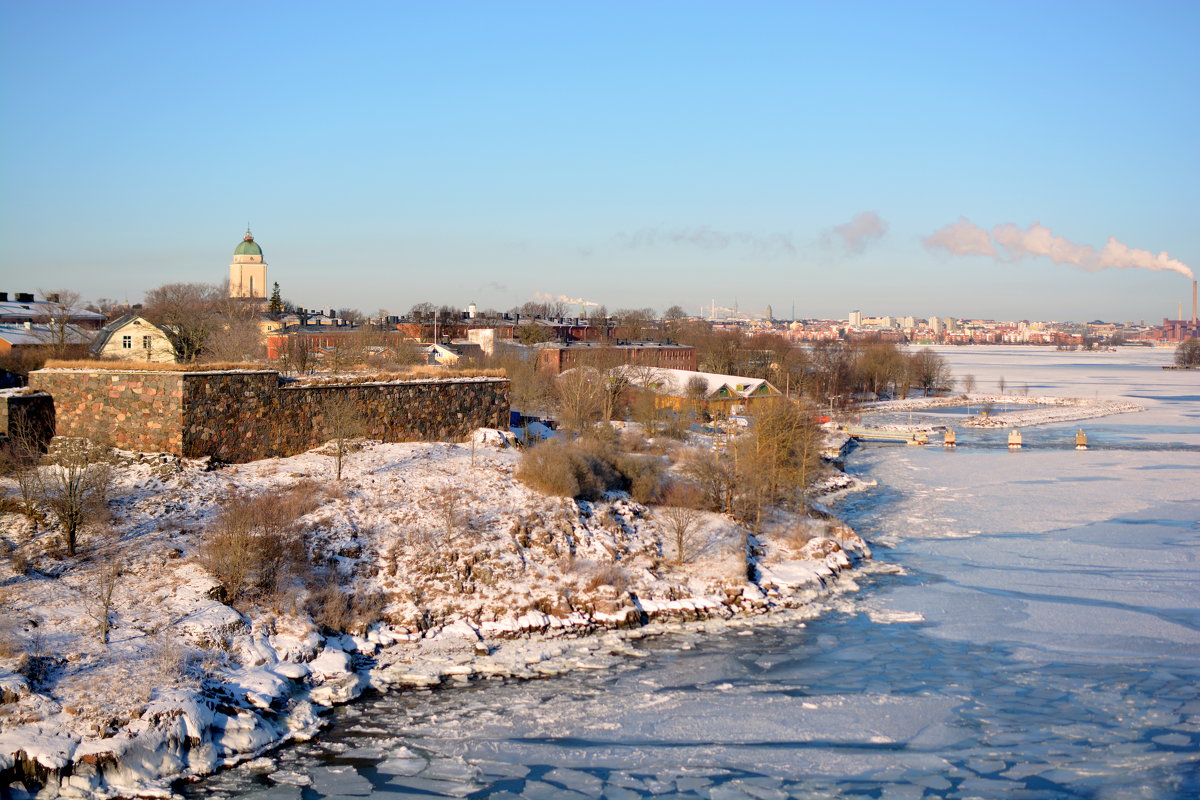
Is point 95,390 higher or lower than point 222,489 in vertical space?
higher

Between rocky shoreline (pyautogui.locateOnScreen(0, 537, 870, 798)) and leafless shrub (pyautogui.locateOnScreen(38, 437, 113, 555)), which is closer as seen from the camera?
rocky shoreline (pyautogui.locateOnScreen(0, 537, 870, 798))

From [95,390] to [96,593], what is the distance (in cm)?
670

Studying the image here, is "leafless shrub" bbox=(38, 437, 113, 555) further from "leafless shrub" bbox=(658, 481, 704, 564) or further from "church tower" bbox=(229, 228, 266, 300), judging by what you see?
"church tower" bbox=(229, 228, 266, 300)

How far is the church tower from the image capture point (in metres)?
85.9

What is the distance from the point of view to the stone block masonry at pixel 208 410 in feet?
65.3

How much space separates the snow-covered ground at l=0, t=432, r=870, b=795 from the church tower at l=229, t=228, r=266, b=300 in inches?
2682

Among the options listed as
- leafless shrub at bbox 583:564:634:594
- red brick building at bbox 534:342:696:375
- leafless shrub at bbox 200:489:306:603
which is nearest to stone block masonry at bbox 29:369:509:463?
leafless shrub at bbox 200:489:306:603

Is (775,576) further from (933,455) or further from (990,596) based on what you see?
(933,455)

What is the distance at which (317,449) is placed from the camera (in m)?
22.3

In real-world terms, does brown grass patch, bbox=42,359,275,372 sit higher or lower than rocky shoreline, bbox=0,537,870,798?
higher

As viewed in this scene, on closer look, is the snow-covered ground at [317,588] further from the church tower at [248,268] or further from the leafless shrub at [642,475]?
the church tower at [248,268]

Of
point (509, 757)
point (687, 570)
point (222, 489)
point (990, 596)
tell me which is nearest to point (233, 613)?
point (222, 489)

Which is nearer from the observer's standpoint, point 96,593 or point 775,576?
point 96,593

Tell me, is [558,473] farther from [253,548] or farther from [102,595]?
[102,595]
